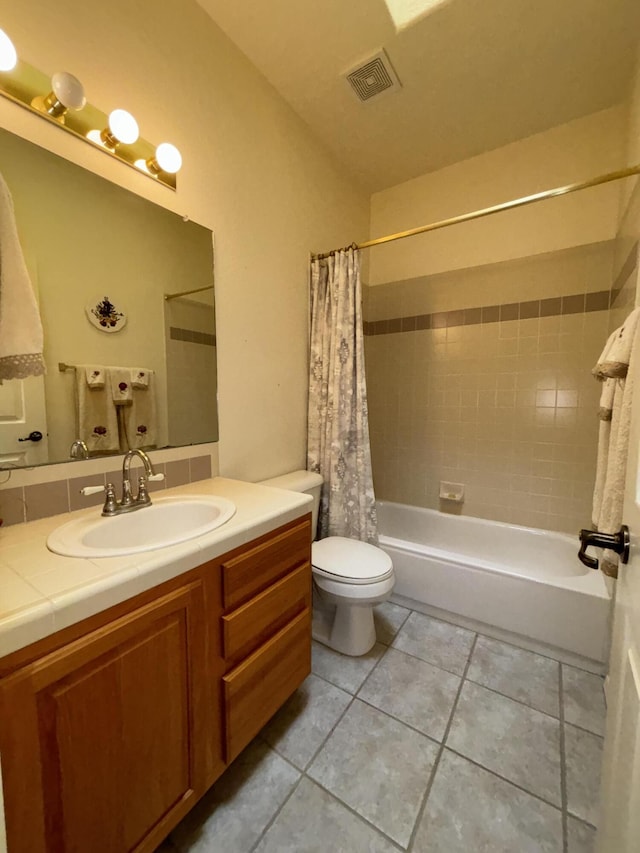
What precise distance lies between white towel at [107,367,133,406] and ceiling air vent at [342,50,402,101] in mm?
1658

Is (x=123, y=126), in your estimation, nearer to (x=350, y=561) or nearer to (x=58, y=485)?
(x=58, y=485)

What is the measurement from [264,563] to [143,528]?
41cm

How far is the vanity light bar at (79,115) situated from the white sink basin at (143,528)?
114 cm

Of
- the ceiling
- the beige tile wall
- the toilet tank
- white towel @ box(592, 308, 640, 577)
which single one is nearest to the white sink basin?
the toilet tank

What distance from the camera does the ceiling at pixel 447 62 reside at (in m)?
1.28

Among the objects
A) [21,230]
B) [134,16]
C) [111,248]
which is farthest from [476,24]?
[21,230]

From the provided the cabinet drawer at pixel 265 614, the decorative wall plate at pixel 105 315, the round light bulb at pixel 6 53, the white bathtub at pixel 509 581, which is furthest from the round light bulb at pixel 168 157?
the white bathtub at pixel 509 581

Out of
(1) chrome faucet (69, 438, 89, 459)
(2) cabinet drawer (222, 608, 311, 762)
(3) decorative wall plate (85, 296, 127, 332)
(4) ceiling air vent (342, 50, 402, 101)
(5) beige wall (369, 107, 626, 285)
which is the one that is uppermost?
(4) ceiling air vent (342, 50, 402, 101)

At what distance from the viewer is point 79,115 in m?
1.00

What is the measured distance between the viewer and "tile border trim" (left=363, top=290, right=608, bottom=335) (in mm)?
1866

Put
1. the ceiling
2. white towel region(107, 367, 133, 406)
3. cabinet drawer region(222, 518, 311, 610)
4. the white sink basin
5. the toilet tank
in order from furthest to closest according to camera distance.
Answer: the toilet tank, the ceiling, white towel region(107, 367, 133, 406), cabinet drawer region(222, 518, 311, 610), the white sink basin

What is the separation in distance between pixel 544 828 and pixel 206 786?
925 millimetres

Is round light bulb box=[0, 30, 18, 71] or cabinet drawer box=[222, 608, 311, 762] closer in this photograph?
round light bulb box=[0, 30, 18, 71]

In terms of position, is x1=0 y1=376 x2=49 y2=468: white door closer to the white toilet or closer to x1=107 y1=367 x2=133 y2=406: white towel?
x1=107 y1=367 x2=133 y2=406: white towel
